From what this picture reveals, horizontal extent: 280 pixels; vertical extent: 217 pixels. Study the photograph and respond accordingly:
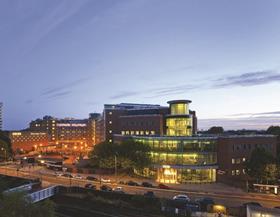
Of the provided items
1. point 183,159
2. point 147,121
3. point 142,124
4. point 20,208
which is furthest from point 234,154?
point 20,208

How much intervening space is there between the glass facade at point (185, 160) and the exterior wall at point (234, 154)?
1687 millimetres

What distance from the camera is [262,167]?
7075cm

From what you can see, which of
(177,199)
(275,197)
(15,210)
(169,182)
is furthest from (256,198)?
(15,210)

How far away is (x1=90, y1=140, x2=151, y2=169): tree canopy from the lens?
269 ft

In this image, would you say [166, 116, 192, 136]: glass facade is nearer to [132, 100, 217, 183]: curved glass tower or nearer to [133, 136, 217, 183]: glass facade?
[132, 100, 217, 183]: curved glass tower

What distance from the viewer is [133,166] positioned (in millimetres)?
82125

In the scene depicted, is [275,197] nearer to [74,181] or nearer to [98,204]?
[98,204]

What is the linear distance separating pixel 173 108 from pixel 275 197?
42022 mm

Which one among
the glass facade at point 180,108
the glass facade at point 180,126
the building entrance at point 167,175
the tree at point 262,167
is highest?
the glass facade at point 180,108

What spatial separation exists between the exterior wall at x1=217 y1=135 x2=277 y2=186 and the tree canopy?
16.8 metres

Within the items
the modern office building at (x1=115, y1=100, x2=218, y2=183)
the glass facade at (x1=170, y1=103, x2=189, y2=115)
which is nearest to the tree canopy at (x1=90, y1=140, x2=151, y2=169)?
the modern office building at (x1=115, y1=100, x2=218, y2=183)

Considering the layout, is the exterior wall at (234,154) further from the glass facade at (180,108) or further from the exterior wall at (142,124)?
the exterior wall at (142,124)

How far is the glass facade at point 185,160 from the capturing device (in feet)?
261

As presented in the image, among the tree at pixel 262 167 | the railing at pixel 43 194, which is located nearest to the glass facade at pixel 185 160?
the tree at pixel 262 167
